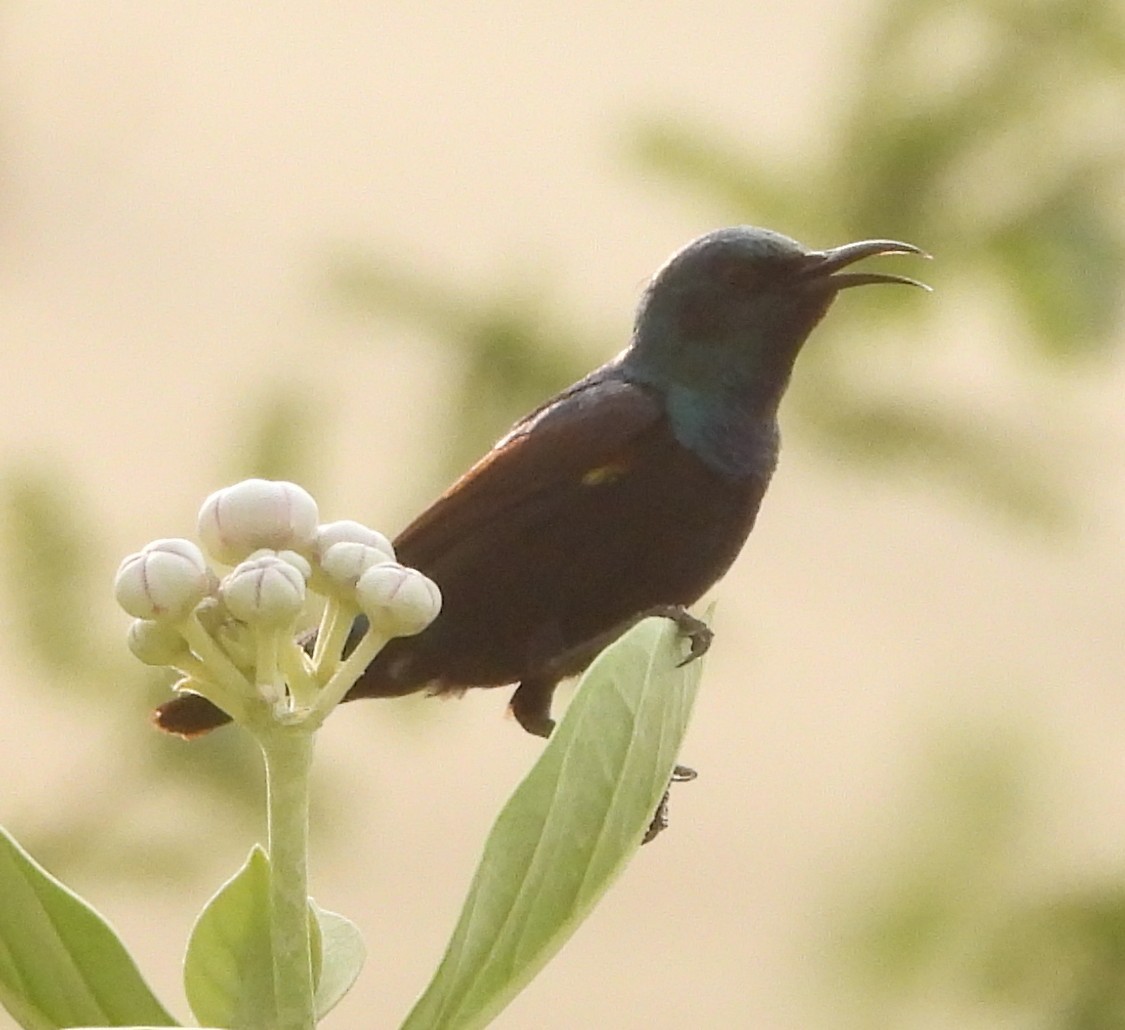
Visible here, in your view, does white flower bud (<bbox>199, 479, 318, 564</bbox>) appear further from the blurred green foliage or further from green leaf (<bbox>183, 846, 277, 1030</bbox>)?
the blurred green foliage

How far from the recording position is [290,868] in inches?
10.6

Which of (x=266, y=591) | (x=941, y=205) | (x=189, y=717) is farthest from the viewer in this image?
(x=941, y=205)

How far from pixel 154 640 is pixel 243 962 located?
0.09 m

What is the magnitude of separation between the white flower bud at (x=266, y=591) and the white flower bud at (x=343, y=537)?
0.05 ft

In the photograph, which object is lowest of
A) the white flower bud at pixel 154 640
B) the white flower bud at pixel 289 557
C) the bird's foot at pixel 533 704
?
the white flower bud at pixel 154 640

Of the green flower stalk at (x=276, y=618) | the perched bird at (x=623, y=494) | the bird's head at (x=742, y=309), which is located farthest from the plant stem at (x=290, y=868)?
the bird's head at (x=742, y=309)

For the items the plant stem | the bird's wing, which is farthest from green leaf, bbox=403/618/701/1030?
the bird's wing

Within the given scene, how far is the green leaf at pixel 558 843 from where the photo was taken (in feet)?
0.91

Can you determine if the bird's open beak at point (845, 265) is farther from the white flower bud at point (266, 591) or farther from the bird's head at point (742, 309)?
the white flower bud at point (266, 591)

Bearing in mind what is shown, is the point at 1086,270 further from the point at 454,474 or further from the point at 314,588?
the point at 314,588

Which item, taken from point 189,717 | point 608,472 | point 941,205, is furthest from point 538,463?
point 941,205

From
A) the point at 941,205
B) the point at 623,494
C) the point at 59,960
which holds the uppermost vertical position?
the point at 941,205

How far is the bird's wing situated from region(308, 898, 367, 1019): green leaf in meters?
0.11

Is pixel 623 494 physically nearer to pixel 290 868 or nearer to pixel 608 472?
pixel 608 472
